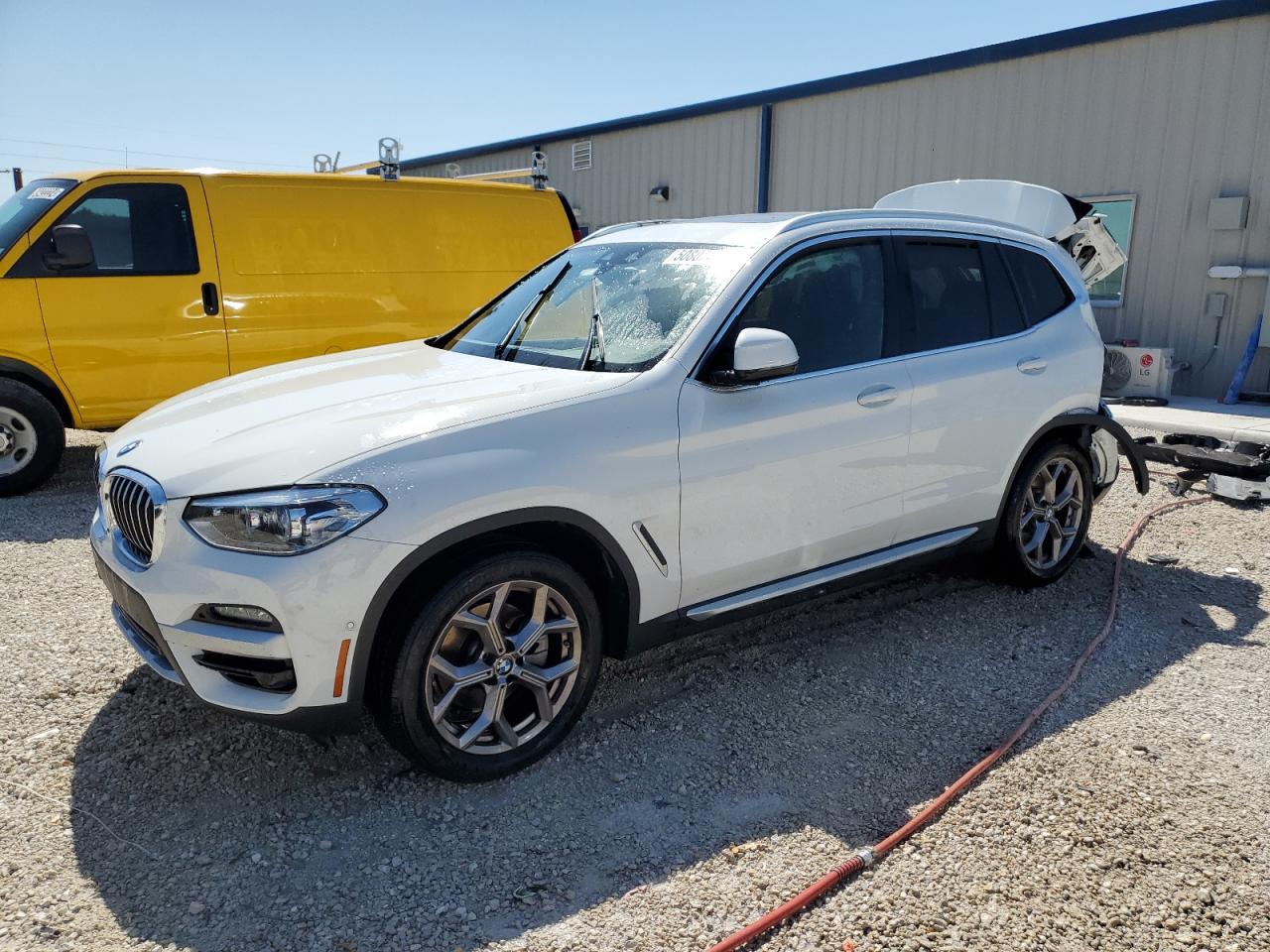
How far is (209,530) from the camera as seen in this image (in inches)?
107

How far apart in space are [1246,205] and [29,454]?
1177cm

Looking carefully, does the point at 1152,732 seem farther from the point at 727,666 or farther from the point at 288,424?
the point at 288,424

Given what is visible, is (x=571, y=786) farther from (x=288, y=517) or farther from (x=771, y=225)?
(x=771, y=225)

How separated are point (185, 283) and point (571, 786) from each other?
17.0 ft

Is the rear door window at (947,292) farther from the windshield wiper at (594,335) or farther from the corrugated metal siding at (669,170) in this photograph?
the corrugated metal siding at (669,170)

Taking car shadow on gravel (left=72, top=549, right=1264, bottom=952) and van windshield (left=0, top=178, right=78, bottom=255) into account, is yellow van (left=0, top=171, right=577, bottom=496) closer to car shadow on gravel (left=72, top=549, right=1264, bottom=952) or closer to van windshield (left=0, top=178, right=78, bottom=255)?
van windshield (left=0, top=178, right=78, bottom=255)

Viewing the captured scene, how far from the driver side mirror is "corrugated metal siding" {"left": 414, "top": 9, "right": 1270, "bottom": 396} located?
932cm

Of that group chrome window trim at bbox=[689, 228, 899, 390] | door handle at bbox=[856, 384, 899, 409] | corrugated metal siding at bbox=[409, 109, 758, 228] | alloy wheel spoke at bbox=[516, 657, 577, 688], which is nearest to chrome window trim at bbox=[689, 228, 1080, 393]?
chrome window trim at bbox=[689, 228, 899, 390]

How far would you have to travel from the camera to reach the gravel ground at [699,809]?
2498mm

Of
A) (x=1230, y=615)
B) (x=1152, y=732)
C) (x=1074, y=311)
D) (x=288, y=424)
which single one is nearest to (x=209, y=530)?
(x=288, y=424)

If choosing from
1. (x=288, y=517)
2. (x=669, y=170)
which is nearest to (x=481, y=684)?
(x=288, y=517)

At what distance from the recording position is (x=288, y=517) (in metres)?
2.66

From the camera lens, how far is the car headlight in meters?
2.65

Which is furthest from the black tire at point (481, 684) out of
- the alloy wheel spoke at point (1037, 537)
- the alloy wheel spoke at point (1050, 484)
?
the alloy wheel spoke at point (1050, 484)
